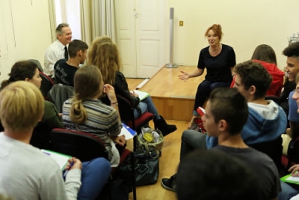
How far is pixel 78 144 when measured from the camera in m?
1.87

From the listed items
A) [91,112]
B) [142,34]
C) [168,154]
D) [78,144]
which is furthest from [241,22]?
[78,144]

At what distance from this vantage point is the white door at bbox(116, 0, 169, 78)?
Result: 6043 millimetres

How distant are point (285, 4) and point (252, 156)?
4.87m

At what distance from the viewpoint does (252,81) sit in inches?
78.4

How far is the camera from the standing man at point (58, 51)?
3.98m

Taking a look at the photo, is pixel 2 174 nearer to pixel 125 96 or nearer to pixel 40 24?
pixel 125 96

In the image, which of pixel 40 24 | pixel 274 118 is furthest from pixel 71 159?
pixel 40 24

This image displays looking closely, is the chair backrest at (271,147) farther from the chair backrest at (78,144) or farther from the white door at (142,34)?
the white door at (142,34)

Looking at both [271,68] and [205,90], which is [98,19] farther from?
[271,68]

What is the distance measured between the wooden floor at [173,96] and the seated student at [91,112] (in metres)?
2.29

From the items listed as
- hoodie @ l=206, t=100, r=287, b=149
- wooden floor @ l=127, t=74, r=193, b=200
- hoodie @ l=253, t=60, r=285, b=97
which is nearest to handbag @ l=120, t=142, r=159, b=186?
wooden floor @ l=127, t=74, r=193, b=200

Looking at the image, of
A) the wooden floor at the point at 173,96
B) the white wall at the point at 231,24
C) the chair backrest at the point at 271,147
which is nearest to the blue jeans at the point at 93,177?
the chair backrest at the point at 271,147

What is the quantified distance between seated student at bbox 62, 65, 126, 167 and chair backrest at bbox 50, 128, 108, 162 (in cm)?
11

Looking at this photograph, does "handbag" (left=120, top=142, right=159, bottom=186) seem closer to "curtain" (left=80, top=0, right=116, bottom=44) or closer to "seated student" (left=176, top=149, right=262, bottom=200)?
"seated student" (left=176, top=149, right=262, bottom=200)
